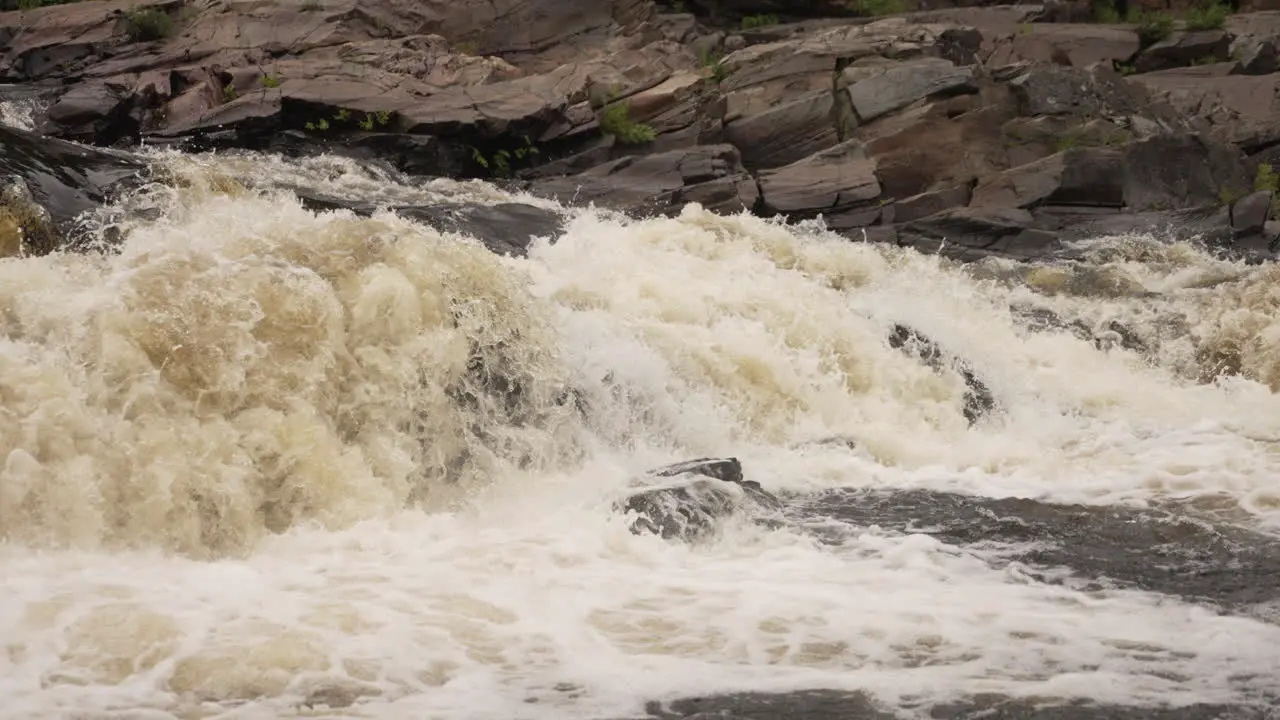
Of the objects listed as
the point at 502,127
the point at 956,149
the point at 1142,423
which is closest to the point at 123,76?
the point at 502,127

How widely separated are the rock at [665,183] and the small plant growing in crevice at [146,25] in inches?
262

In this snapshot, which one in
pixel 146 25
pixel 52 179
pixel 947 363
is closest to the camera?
pixel 52 179

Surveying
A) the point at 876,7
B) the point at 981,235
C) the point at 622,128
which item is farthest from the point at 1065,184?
the point at 876,7

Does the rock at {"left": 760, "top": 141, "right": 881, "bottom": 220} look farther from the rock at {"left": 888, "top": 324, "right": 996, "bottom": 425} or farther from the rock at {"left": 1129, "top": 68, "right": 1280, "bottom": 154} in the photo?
the rock at {"left": 1129, "top": 68, "right": 1280, "bottom": 154}

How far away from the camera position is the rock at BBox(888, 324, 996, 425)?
10.9m

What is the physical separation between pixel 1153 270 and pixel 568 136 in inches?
314

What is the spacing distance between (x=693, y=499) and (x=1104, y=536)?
231cm

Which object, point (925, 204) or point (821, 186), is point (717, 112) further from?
point (925, 204)

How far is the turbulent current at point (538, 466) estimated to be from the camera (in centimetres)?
520

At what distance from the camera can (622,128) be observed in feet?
59.8

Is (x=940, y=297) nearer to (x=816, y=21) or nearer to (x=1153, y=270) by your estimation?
(x=1153, y=270)

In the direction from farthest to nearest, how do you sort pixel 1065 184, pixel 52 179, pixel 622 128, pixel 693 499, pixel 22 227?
pixel 622 128, pixel 1065 184, pixel 52 179, pixel 22 227, pixel 693 499

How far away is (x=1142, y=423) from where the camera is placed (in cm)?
1045

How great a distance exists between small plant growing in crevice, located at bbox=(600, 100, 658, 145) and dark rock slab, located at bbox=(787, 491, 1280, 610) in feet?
35.1
